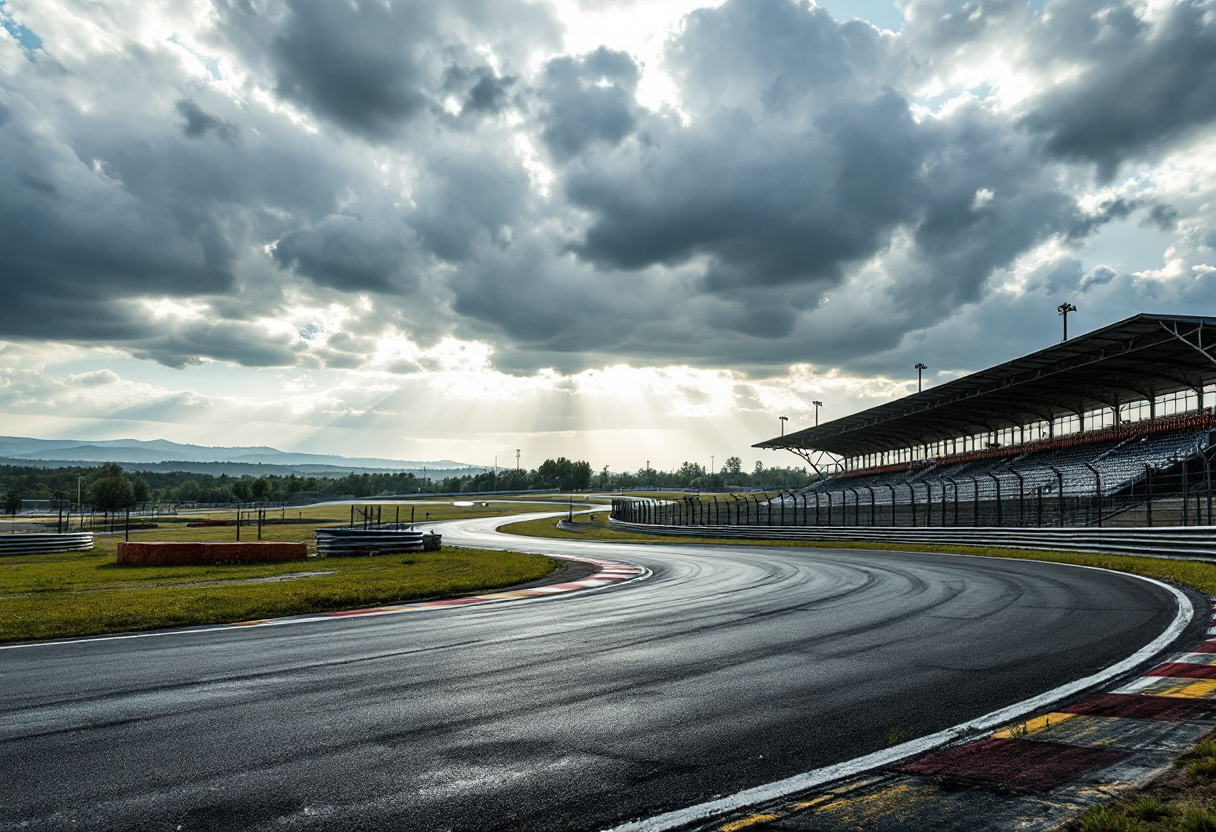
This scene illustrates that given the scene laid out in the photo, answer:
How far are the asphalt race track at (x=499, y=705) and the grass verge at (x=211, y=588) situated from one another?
5.58ft

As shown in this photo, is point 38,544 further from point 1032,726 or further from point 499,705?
point 1032,726

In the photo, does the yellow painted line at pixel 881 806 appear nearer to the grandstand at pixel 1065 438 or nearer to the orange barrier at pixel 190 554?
the grandstand at pixel 1065 438

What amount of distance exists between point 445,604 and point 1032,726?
9.72 m

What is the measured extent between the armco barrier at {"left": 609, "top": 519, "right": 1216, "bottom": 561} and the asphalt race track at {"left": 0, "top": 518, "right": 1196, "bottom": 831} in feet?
30.0

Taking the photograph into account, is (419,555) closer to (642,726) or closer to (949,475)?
(642,726)

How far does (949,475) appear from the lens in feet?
170

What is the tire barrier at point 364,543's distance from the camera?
2539 cm

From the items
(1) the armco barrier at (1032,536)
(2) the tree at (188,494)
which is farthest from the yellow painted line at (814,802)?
(2) the tree at (188,494)

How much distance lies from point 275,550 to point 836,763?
22.2 m

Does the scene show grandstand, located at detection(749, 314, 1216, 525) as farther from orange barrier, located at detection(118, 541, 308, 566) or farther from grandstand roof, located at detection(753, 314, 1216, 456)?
orange barrier, located at detection(118, 541, 308, 566)

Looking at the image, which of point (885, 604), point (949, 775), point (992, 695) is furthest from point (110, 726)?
point (885, 604)

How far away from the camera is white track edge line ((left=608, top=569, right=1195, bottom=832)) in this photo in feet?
11.6

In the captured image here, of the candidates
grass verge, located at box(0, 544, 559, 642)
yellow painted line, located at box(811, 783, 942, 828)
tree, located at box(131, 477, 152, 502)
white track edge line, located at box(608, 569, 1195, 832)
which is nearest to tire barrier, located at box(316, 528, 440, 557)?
grass verge, located at box(0, 544, 559, 642)

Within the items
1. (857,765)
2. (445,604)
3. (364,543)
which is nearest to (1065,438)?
(364,543)
